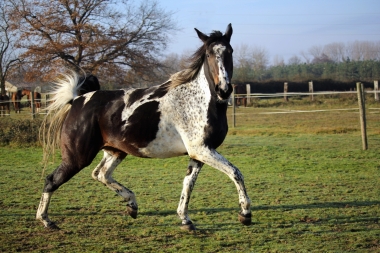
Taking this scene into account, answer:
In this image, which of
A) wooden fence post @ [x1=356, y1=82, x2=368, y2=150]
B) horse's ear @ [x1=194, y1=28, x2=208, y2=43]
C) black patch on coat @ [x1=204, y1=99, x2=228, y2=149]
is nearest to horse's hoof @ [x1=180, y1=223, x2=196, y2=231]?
black patch on coat @ [x1=204, y1=99, x2=228, y2=149]

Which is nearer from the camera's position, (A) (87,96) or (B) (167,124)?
(B) (167,124)

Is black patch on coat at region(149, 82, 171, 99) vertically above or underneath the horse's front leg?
above

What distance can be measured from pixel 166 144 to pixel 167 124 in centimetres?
25

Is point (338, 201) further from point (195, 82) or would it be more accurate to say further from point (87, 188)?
point (87, 188)

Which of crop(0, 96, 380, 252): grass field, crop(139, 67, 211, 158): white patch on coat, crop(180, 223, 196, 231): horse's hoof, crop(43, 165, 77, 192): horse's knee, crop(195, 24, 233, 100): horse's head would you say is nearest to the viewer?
crop(0, 96, 380, 252): grass field

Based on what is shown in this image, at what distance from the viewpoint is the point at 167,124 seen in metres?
5.41

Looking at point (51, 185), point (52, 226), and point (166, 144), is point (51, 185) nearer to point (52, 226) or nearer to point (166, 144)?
point (52, 226)

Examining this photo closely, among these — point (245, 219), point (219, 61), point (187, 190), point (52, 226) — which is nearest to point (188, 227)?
point (187, 190)

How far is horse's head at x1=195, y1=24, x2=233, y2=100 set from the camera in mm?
5004

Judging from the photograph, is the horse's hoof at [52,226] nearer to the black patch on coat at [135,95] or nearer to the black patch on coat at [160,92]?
the black patch on coat at [135,95]

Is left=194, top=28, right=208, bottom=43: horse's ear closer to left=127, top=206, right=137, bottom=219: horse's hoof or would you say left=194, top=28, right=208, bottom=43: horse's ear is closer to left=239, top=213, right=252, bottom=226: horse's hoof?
left=239, top=213, right=252, bottom=226: horse's hoof

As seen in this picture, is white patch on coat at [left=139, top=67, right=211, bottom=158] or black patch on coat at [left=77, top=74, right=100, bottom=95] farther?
black patch on coat at [left=77, top=74, right=100, bottom=95]

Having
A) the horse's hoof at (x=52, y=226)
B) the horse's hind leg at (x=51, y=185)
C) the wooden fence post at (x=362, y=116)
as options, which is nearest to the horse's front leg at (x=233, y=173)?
the horse's hind leg at (x=51, y=185)

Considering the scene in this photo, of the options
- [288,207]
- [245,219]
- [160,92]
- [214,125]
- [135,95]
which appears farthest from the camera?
[288,207]
